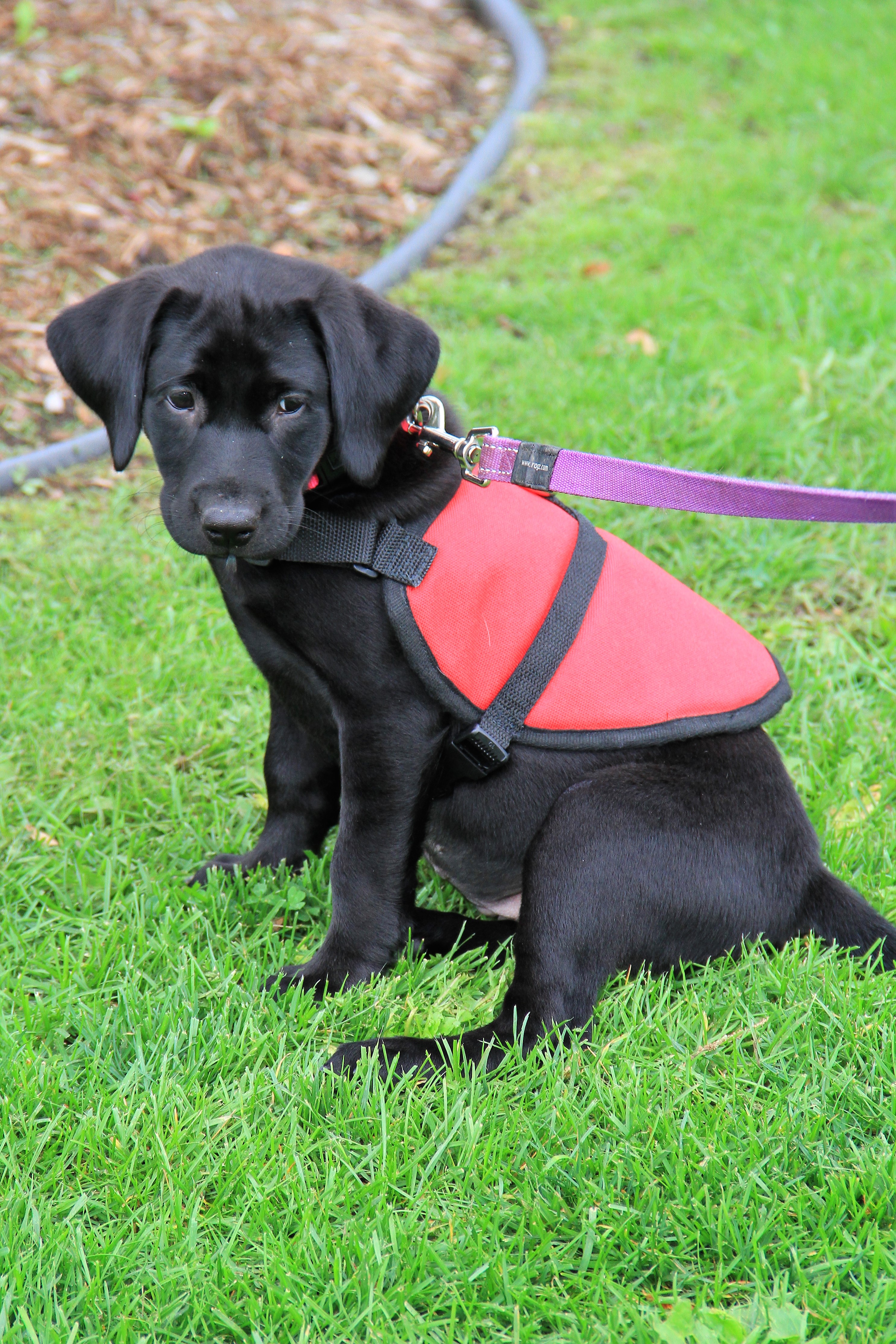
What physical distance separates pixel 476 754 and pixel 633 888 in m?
0.41

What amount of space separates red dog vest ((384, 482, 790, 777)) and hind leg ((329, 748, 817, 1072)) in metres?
0.12

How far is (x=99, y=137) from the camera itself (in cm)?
555

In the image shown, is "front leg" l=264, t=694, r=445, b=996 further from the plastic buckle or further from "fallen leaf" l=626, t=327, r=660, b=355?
"fallen leaf" l=626, t=327, r=660, b=355

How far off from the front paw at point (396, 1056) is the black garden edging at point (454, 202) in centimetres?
267

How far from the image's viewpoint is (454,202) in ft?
18.9

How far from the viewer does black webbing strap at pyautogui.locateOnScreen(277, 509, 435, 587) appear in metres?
2.30

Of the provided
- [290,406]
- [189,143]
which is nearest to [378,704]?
[290,406]

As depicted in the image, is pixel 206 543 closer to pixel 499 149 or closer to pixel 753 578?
pixel 753 578

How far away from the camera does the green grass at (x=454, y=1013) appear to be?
179 centimetres

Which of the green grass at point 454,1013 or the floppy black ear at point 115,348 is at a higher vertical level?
the floppy black ear at point 115,348

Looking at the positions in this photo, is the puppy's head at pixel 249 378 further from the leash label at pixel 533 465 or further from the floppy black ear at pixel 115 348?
the leash label at pixel 533 465

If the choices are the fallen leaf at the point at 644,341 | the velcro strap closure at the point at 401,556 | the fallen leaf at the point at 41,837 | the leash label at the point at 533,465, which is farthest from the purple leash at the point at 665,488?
the fallen leaf at the point at 644,341

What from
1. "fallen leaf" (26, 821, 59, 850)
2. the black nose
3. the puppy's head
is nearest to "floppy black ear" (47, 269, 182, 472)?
the puppy's head

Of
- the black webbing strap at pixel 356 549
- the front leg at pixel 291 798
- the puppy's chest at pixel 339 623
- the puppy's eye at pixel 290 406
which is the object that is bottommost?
the front leg at pixel 291 798
